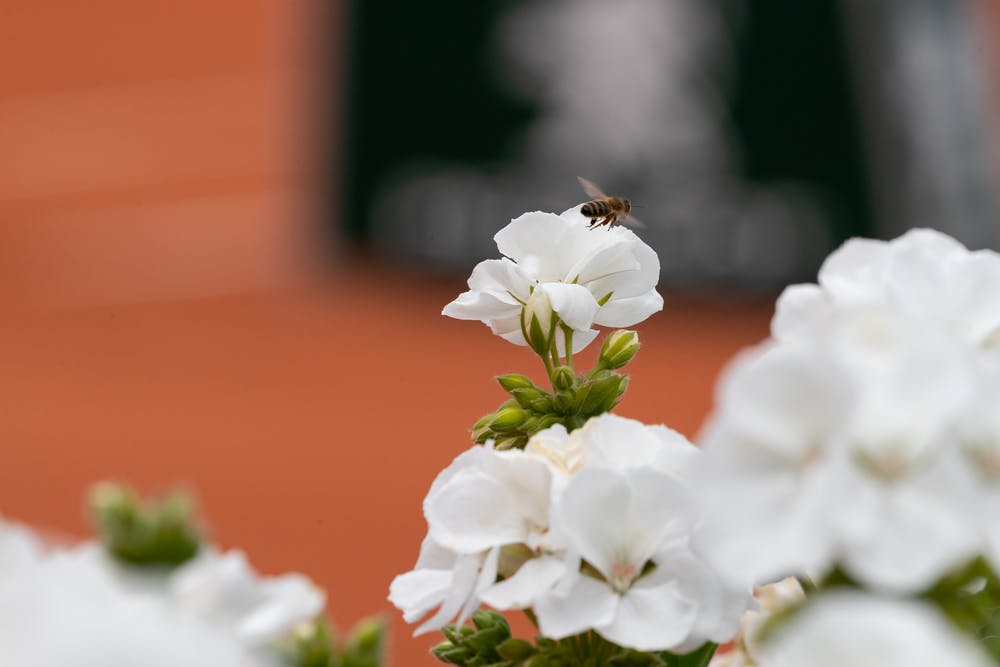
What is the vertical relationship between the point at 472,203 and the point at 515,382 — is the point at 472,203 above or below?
below

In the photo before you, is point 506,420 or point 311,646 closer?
point 311,646

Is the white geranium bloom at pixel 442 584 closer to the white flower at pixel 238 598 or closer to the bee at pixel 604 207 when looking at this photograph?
the white flower at pixel 238 598

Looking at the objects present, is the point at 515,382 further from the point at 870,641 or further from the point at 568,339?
the point at 870,641

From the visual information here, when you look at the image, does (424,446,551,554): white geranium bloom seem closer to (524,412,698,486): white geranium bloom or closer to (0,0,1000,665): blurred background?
(524,412,698,486): white geranium bloom

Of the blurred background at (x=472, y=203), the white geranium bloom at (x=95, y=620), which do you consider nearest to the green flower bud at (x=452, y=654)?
the white geranium bloom at (x=95, y=620)

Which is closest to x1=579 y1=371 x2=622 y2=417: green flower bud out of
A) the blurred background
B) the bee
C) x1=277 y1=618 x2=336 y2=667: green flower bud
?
x1=277 y1=618 x2=336 y2=667: green flower bud

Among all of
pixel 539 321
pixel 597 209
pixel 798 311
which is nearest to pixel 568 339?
pixel 539 321
